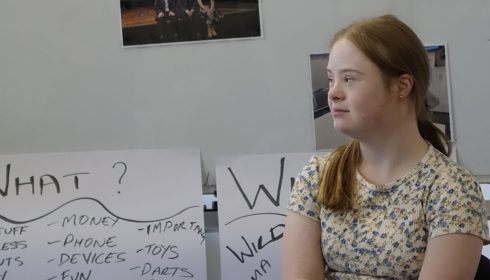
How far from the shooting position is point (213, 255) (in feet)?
4.22

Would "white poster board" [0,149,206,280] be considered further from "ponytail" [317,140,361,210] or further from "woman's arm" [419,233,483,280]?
"woman's arm" [419,233,483,280]

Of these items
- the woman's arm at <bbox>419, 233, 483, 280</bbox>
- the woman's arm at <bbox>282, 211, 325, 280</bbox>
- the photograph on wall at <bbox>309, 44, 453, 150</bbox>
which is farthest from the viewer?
the photograph on wall at <bbox>309, 44, 453, 150</bbox>

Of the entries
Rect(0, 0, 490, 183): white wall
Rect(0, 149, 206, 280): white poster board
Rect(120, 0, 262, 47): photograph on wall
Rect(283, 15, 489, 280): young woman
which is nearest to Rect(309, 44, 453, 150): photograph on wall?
Rect(0, 0, 490, 183): white wall

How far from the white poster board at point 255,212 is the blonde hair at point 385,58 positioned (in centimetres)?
36

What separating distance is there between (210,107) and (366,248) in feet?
1.86

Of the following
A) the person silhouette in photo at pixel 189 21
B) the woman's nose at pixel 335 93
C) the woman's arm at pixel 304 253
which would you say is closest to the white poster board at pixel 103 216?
the person silhouette in photo at pixel 189 21

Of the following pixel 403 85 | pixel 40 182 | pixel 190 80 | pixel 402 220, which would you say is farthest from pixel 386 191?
pixel 40 182

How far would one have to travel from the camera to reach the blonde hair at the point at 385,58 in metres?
0.80

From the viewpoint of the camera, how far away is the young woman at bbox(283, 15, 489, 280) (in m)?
0.79

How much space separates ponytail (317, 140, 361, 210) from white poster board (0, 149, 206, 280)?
1.39 ft

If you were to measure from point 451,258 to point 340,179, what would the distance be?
189 millimetres

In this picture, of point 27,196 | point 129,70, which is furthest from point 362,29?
point 27,196

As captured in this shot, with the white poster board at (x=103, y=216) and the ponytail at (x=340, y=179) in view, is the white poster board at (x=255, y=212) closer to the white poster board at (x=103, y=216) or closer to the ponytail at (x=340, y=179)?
the white poster board at (x=103, y=216)

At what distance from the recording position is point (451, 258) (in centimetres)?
77
